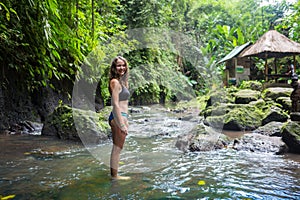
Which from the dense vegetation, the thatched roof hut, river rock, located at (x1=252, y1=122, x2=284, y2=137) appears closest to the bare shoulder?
the dense vegetation

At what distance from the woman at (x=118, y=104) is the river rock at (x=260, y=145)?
2.54 metres

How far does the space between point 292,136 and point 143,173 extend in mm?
2780

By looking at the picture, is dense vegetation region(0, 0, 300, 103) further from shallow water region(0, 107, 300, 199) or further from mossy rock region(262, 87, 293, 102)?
mossy rock region(262, 87, 293, 102)

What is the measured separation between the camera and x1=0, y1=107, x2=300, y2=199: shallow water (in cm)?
254

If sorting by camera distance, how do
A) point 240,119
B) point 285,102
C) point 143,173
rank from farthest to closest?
point 285,102, point 240,119, point 143,173

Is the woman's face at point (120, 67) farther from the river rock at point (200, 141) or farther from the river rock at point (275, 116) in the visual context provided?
the river rock at point (275, 116)

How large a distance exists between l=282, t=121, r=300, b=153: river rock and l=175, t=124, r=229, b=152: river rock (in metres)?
1.03

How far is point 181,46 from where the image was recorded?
11.3 meters

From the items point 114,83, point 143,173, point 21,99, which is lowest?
point 143,173

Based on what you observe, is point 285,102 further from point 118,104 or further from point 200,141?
point 118,104

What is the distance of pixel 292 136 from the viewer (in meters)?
4.55

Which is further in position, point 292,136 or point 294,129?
point 294,129

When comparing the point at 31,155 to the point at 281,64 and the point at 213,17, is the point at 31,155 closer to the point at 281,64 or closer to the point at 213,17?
the point at 281,64

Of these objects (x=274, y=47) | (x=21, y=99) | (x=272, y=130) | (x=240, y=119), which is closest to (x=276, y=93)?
(x=240, y=119)
